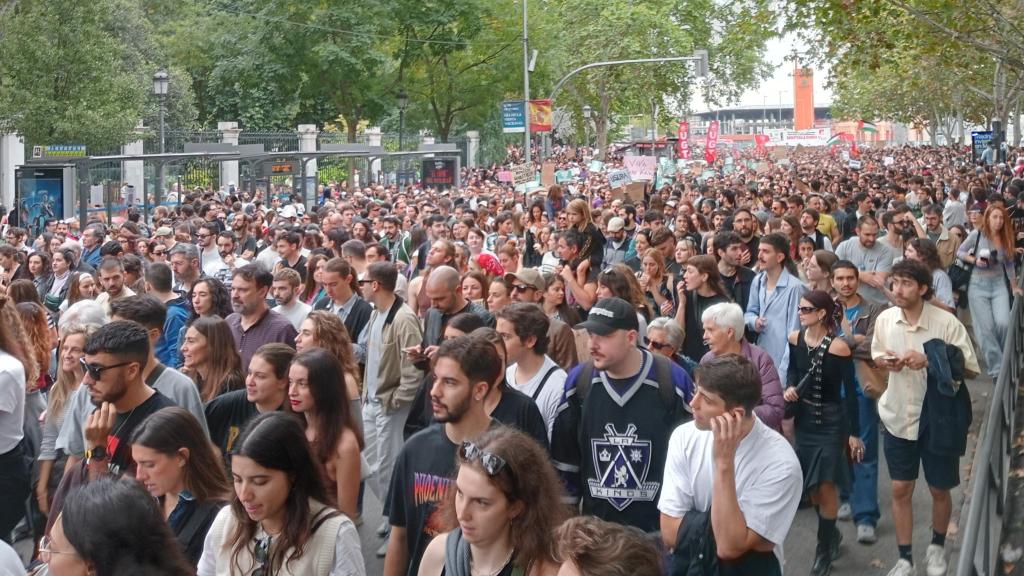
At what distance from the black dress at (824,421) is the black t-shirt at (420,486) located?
3.28 meters

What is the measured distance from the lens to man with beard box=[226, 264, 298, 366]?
8.64m

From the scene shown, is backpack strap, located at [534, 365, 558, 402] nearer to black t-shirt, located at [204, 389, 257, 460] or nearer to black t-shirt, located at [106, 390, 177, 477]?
black t-shirt, located at [204, 389, 257, 460]

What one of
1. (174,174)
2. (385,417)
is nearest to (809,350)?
(385,417)

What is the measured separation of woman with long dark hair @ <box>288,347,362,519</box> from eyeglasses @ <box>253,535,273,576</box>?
139 centimetres

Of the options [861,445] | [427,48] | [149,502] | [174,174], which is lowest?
[861,445]

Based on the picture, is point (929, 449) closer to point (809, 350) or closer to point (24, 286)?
point (809, 350)

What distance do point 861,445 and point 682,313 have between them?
6.58 ft

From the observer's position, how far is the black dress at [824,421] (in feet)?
25.7

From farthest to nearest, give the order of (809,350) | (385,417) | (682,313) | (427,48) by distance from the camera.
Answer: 1. (427,48)
2. (682,313)
3. (385,417)
4. (809,350)

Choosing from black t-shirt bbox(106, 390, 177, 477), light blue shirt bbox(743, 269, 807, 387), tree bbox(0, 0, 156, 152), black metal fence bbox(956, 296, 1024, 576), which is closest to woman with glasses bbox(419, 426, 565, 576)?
black metal fence bbox(956, 296, 1024, 576)

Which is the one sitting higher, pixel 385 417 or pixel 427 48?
pixel 427 48

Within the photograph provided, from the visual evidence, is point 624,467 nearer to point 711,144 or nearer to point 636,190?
point 636,190

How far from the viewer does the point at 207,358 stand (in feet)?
24.0

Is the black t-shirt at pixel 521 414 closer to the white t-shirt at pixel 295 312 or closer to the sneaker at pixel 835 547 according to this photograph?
the sneaker at pixel 835 547
